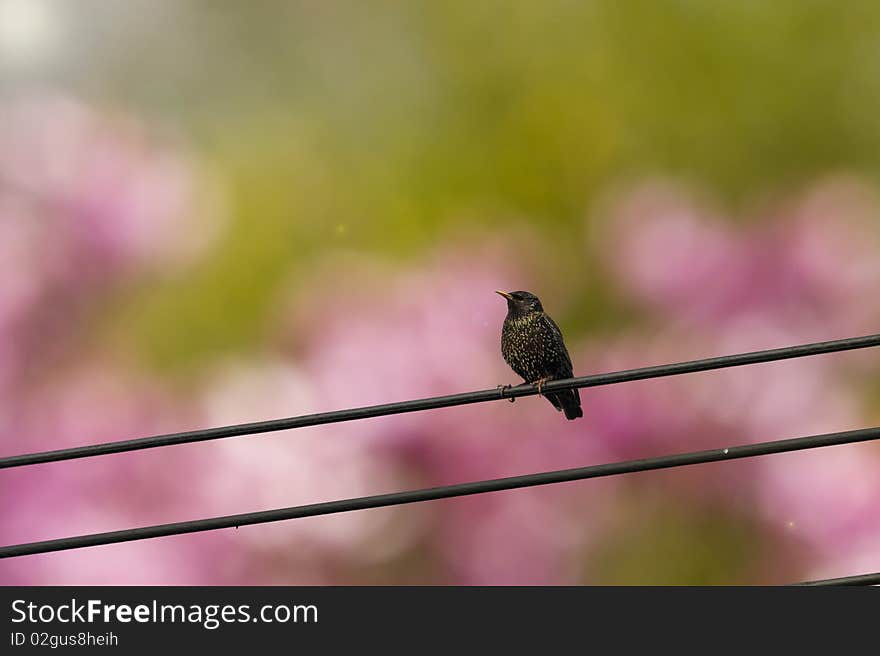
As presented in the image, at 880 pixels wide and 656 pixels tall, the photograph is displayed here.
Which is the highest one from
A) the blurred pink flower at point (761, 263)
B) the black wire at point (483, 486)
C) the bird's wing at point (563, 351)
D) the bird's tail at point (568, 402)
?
the blurred pink flower at point (761, 263)

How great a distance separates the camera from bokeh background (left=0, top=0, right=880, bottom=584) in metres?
5.97

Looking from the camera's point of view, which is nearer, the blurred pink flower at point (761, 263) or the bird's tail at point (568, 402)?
the bird's tail at point (568, 402)

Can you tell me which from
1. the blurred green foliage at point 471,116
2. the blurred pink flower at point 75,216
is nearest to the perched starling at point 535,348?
the blurred green foliage at point 471,116

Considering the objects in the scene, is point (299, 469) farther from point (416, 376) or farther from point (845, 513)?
point (845, 513)

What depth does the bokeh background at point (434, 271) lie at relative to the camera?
5973 mm

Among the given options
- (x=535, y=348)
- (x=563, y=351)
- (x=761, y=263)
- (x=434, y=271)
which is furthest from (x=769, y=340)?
(x=434, y=271)

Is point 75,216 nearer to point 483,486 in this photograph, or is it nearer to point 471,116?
point 471,116

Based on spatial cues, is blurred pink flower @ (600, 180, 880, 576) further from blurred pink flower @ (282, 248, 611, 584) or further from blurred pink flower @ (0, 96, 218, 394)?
blurred pink flower @ (0, 96, 218, 394)

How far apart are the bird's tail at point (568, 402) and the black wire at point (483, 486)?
2.22 metres

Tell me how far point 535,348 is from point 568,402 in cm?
27

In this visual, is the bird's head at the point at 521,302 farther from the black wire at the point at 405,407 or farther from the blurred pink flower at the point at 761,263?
the black wire at the point at 405,407

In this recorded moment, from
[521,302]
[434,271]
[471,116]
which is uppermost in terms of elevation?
[471,116]

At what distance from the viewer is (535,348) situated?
5.55 metres

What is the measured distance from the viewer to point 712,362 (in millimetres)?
3188
